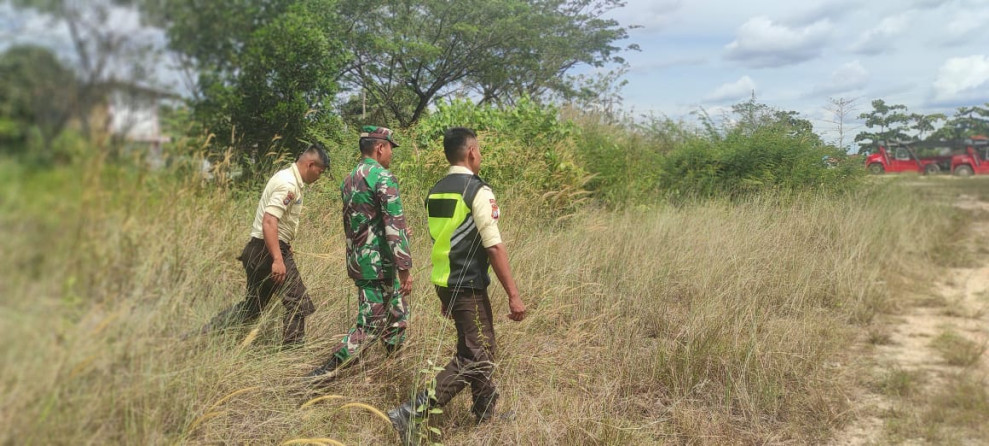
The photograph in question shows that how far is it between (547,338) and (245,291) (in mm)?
2051

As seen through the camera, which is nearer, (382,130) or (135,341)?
(135,341)

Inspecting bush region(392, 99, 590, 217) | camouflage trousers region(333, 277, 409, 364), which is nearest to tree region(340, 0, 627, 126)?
bush region(392, 99, 590, 217)

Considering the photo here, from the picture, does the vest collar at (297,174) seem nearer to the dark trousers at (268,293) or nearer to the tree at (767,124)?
the dark trousers at (268,293)

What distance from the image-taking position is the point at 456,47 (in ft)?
52.9

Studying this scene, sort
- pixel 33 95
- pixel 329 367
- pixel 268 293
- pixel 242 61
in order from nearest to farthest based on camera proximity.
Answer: pixel 33 95 → pixel 242 61 → pixel 329 367 → pixel 268 293

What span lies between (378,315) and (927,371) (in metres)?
3.88

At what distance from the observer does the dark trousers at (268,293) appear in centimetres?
381

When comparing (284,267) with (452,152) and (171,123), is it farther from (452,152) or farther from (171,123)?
(171,123)

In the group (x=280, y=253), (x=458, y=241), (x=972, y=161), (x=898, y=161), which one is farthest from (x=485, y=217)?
(x=972, y=161)

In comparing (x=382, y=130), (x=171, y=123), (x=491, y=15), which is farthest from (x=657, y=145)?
(x=171, y=123)

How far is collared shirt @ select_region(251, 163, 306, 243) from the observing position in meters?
3.76

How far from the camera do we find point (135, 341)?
1.82 meters

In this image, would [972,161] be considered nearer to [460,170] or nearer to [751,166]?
[751,166]

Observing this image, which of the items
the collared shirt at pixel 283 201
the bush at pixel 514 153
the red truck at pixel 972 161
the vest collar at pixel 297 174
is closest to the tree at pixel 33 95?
the collared shirt at pixel 283 201
